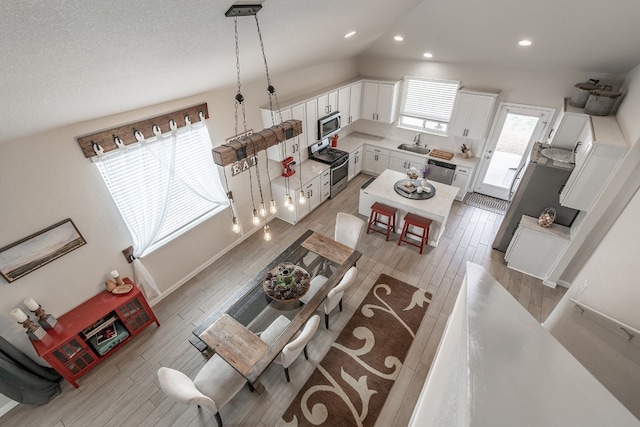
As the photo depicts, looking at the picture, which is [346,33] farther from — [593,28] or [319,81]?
[593,28]

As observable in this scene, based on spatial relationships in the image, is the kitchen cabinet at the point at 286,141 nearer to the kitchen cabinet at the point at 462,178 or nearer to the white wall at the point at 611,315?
the kitchen cabinet at the point at 462,178

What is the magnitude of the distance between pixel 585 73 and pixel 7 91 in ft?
22.5

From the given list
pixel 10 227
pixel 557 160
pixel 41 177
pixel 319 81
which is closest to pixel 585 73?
pixel 557 160

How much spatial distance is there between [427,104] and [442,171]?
156 cm

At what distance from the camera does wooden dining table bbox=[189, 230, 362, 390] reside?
2.61 meters

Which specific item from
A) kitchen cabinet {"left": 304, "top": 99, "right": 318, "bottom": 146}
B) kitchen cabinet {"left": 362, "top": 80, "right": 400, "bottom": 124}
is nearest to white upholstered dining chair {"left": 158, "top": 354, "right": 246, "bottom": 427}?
kitchen cabinet {"left": 304, "top": 99, "right": 318, "bottom": 146}

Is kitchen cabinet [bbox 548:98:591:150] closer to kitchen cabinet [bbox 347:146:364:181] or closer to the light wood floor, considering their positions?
the light wood floor

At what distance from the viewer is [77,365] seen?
3.08 m

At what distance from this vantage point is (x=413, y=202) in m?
4.70

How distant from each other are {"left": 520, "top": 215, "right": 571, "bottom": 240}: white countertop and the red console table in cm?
545

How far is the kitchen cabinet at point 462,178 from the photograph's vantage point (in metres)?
5.70

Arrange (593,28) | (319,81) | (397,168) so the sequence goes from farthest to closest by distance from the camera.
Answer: (397,168), (319,81), (593,28)

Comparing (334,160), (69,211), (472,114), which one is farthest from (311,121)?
(69,211)

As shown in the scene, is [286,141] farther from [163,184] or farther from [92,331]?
[92,331]
